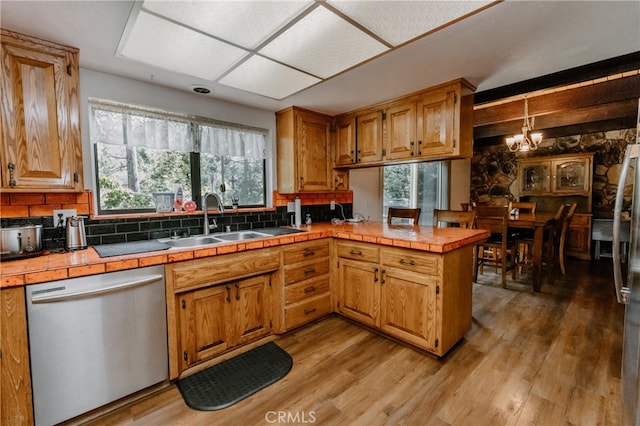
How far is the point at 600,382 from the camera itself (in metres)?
1.74

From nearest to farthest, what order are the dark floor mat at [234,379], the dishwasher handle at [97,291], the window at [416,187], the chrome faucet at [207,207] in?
1. the dishwasher handle at [97,291]
2. the dark floor mat at [234,379]
3. the chrome faucet at [207,207]
4. the window at [416,187]

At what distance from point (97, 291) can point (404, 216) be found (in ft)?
8.88

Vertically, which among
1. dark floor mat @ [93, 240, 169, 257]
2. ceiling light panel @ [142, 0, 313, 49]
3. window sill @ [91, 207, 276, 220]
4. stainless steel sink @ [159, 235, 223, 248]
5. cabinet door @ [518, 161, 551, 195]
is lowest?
stainless steel sink @ [159, 235, 223, 248]

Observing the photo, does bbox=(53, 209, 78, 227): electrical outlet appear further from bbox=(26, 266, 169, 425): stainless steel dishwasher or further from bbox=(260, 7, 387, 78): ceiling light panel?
bbox=(260, 7, 387, 78): ceiling light panel

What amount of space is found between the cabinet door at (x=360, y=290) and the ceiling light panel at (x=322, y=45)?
154 centimetres

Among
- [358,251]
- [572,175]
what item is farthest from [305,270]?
[572,175]

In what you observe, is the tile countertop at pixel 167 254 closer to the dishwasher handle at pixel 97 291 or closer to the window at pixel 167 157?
the dishwasher handle at pixel 97 291

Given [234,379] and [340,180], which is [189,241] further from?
[340,180]

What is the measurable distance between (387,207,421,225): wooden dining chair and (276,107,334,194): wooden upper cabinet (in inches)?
31.5

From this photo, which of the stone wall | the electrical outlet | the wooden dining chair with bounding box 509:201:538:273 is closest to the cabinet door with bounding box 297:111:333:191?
the electrical outlet

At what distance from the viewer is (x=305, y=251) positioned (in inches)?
96.6

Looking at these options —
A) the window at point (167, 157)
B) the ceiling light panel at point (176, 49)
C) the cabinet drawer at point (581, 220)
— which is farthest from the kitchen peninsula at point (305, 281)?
the cabinet drawer at point (581, 220)

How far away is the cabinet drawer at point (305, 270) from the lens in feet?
7.72

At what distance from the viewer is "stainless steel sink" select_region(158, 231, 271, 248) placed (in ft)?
7.34
